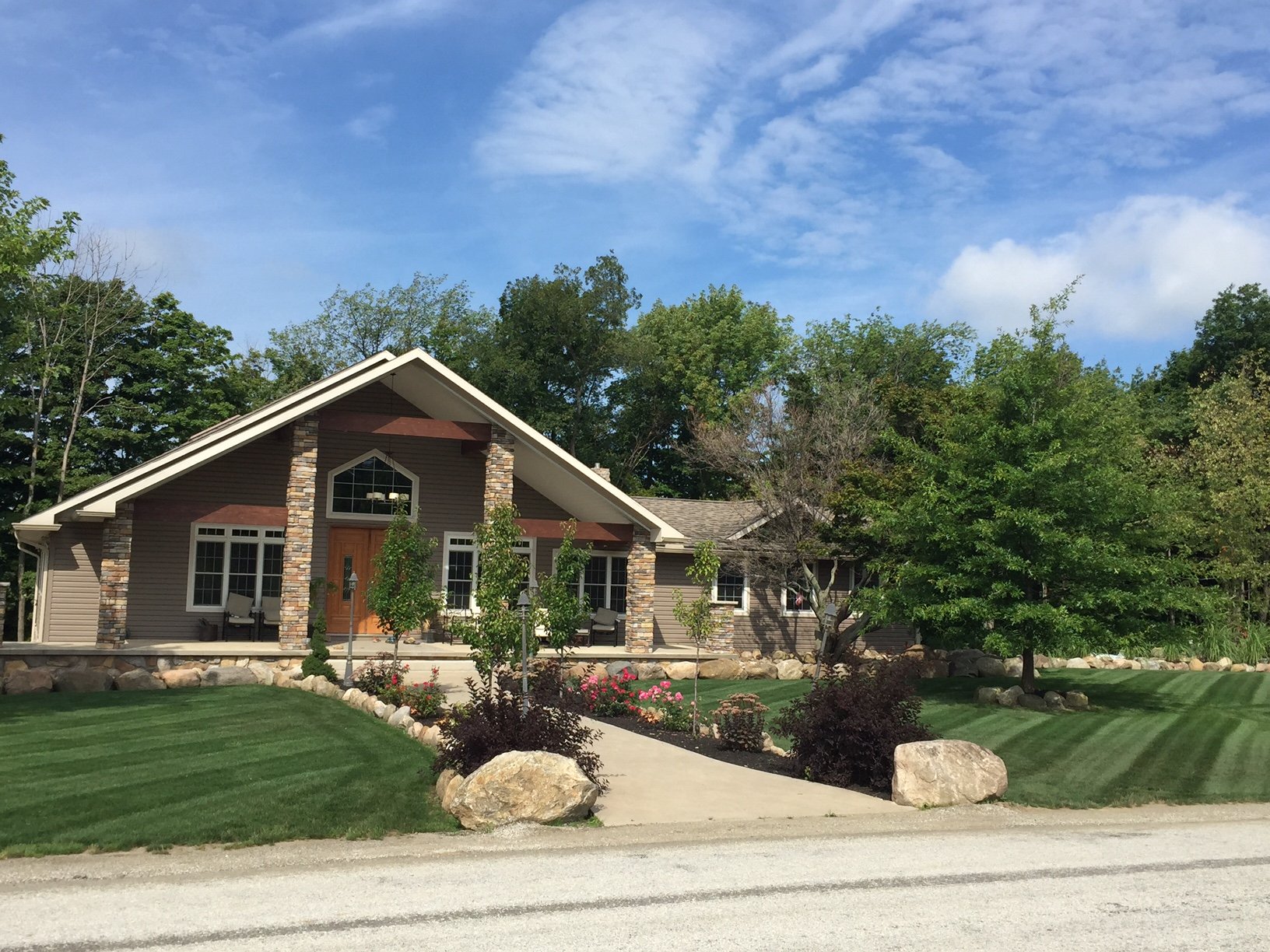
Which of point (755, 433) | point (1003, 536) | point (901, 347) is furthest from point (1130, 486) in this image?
point (901, 347)

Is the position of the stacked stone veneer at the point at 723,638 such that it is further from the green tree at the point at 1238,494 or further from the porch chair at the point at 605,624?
the green tree at the point at 1238,494

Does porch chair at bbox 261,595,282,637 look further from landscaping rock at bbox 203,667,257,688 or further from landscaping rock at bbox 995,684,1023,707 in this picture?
landscaping rock at bbox 995,684,1023,707

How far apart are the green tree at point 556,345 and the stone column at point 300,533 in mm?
21085

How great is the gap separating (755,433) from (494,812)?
17829mm

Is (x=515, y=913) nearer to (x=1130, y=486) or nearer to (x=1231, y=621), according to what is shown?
(x=1130, y=486)

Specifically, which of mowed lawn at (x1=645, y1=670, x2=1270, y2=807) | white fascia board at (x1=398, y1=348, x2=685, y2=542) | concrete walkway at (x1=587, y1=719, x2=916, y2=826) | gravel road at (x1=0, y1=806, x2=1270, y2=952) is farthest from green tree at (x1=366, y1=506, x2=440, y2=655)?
gravel road at (x1=0, y1=806, x2=1270, y2=952)

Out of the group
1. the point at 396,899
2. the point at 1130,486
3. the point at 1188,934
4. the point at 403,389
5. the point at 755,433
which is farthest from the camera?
the point at 755,433

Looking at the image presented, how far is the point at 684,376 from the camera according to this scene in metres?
48.9

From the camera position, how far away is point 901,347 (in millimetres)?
44781

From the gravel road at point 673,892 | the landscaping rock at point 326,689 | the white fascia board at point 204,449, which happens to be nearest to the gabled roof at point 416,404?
the white fascia board at point 204,449

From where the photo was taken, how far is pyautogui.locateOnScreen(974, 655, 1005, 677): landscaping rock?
23578mm

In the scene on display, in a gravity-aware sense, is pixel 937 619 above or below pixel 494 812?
above

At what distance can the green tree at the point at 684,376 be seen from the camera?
46.6 meters

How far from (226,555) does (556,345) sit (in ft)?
73.5
